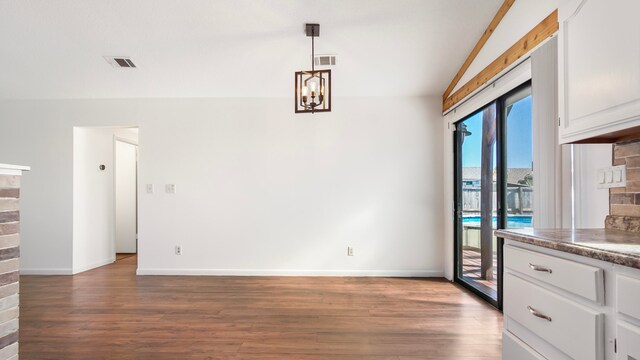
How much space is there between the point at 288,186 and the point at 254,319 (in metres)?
1.91

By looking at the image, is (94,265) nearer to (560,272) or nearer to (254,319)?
(254,319)

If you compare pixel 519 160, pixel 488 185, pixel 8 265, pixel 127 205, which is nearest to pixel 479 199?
pixel 488 185

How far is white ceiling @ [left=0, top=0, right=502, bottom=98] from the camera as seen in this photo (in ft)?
9.68

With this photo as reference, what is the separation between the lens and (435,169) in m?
4.38

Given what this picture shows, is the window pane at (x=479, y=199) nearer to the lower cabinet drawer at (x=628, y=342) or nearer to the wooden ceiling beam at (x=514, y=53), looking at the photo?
the wooden ceiling beam at (x=514, y=53)

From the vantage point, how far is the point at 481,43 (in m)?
3.28

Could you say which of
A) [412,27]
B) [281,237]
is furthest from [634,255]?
[281,237]

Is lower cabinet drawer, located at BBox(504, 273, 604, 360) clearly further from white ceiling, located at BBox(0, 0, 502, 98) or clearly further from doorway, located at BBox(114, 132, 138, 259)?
doorway, located at BBox(114, 132, 138, 259)

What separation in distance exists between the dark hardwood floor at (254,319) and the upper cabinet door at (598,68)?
65.6 inches

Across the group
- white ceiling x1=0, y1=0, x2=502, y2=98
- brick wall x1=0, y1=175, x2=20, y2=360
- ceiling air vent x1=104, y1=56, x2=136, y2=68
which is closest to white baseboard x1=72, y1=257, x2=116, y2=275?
white ceiling x1=0, y1=0, x2=502, y2=98

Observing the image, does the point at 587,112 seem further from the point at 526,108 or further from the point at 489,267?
the point at 489,267

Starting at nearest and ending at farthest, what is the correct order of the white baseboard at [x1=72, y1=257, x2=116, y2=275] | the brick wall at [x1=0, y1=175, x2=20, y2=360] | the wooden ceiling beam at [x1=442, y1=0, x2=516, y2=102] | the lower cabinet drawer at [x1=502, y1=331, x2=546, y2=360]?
the lower cabinet drawer at [x1=502, y1=331, x2=546, y2=360], the brick wall at [x1=0, y1=175, x2=20, y2=360], the wooden ceiling beam at [x1=442, y1=0, x2=516, y2=102], the white baseboard at [x1=72, y1=257, x2=116, y2=275]

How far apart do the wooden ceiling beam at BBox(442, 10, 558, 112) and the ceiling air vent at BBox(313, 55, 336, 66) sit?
4.91 ft

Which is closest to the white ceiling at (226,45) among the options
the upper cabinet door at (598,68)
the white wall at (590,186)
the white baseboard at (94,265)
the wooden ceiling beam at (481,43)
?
the wooden ceiling beam at (481,43)
